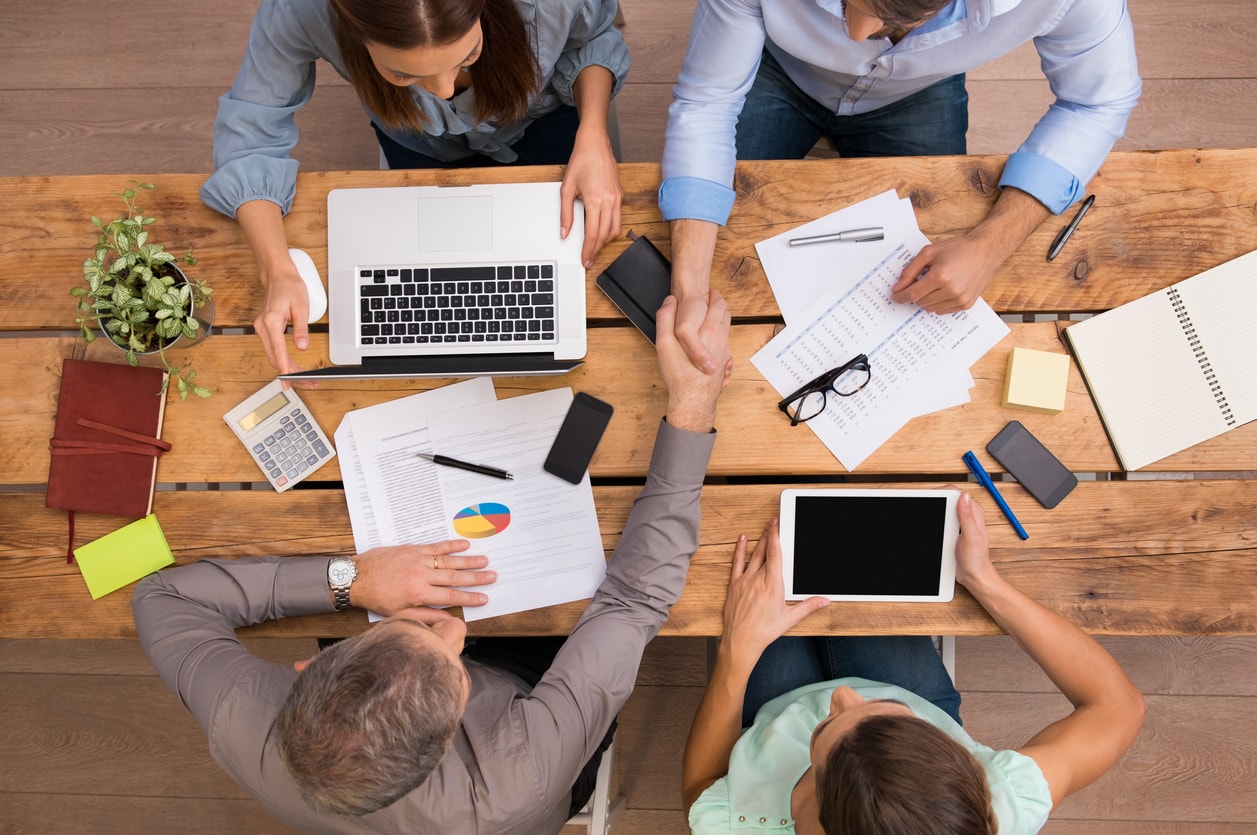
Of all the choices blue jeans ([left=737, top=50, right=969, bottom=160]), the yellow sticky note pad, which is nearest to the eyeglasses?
the yellow sticky note pad

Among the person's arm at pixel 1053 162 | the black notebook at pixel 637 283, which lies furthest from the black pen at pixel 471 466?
the person's arm at pixel 1053 162

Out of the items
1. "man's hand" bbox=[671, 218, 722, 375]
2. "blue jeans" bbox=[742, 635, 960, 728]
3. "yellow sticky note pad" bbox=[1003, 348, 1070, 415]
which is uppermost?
"man's hand" bbox=[671, 218, 722, 375]

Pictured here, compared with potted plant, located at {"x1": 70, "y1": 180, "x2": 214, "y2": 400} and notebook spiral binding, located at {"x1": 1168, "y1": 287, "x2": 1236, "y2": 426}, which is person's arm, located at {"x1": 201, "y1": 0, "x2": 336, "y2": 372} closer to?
potted plant, located at {"x1": 70, "y1": 180, "x2": 214, "y2": 400}

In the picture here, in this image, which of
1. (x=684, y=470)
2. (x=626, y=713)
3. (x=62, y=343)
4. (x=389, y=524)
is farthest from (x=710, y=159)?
(x=626, y=713)

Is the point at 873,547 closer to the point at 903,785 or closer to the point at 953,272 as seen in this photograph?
the point at 903,785

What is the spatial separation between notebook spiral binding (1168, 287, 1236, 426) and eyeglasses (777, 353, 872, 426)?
1.75 ft

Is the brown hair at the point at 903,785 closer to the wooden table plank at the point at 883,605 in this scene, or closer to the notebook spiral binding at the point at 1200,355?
the wooden table plank at the point at 883,605

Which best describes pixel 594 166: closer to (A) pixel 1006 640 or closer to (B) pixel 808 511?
(B) pixel 808 511

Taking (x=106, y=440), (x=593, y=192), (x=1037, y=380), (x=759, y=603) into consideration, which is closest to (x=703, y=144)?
(x=593, y=192)

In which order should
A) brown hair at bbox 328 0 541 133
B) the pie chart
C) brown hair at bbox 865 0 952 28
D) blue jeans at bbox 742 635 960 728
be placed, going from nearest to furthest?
1. brown hair at bbox 865 0 952 28
2. brown hair at bbox 328 0 541 133
3. the pie chart
4. blue jeans at bbox 742 635 960 728

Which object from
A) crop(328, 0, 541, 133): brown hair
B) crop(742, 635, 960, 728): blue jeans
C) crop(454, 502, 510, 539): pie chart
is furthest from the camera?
crop(742, 635, 960, 728): blue jeans

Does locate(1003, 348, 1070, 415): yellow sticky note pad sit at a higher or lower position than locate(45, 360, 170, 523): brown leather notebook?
higher

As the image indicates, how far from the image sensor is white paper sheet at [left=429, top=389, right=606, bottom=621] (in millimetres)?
1340

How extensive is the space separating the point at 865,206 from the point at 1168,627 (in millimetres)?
872
